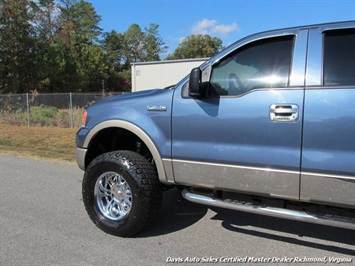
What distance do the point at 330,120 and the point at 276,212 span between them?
98 centimetres

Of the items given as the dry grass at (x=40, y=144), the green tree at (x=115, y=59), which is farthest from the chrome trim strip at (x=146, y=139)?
the green tree at (x=115, y=59)

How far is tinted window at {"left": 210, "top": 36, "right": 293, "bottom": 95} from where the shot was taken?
3594 millimetres

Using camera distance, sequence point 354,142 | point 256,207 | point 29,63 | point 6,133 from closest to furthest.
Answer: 1. point 354,142
2. point 256,207
3. point 6,133
4. point 29,63

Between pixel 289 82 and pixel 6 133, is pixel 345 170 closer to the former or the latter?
pixel 289 82

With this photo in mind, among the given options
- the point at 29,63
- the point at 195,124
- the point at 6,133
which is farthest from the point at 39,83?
the point at 195,124

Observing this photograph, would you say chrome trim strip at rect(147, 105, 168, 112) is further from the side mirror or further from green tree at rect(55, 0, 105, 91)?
green tree at rect(55, 0, 105, 91)

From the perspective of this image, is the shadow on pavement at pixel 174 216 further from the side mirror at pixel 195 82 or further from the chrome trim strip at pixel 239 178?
the side mirror at pixel 195 82

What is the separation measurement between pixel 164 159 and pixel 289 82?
147 centimetres

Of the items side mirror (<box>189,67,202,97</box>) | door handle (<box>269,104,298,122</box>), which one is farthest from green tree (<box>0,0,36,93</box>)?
door handle (<box>269,104,298,122</box>)

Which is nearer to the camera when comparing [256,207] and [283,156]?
[283,156]

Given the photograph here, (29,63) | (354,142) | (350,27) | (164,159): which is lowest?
(164,159)

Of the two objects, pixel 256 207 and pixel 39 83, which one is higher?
pixel 39 83

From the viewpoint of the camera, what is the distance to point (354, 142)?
3164 millimetres

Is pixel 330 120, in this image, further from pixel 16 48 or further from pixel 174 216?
pixel 16 48
